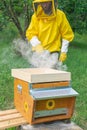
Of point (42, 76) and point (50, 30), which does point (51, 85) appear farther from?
point (50, 30)

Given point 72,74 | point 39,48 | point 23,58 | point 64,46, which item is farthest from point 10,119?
point 23,58

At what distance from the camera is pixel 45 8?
541 centimetres

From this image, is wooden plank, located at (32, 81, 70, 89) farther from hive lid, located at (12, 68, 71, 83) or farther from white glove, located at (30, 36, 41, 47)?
white glove, located at (30, 36, 41, 47)

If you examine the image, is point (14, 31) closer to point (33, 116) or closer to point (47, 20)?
point (47, 20)

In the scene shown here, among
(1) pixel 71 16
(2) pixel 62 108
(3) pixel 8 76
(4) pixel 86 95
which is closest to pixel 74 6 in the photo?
(1) pixel 71 16

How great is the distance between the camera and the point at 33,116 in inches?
156

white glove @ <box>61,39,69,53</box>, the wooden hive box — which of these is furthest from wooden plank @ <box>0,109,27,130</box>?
white glove @ <box>61,39,69,53</box>

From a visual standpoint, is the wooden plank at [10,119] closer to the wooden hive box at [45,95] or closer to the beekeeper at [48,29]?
the wooden hive box at [45,95]

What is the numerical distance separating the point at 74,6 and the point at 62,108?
760 cm

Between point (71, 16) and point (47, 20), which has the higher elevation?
point (47, 20)

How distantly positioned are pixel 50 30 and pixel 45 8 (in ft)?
1.10

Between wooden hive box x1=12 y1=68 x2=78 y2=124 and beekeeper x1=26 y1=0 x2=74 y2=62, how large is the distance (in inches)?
57.1

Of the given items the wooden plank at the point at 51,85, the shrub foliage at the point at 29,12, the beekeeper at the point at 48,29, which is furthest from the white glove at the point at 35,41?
the shrub foliage at the point at 29,12

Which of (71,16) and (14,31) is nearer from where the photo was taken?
(71,16)
